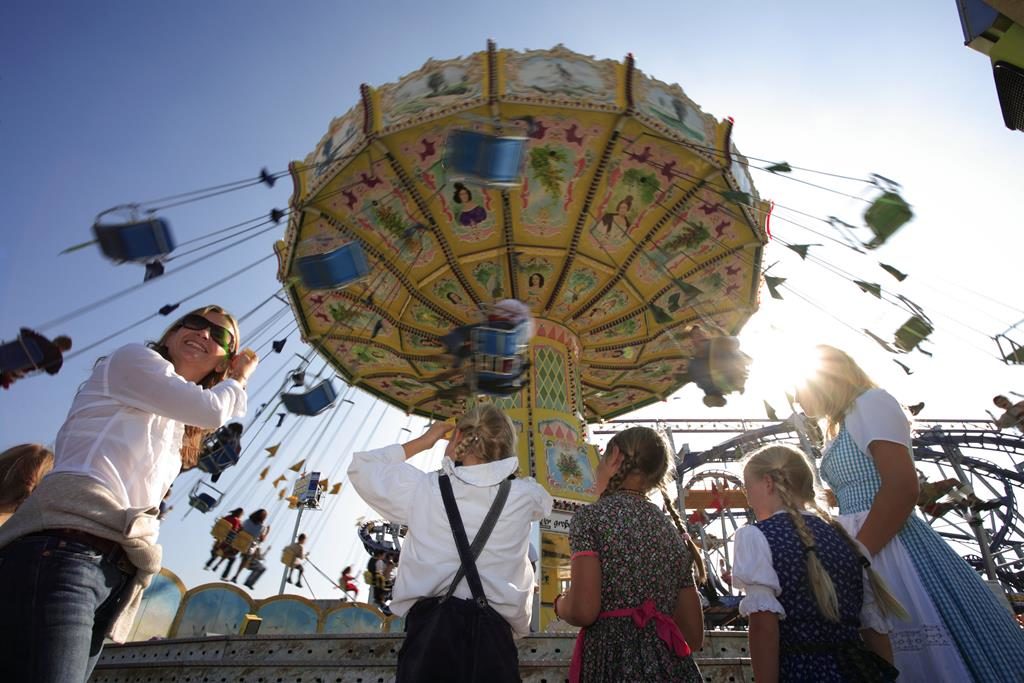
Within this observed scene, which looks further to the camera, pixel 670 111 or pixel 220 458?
pixel 670 111

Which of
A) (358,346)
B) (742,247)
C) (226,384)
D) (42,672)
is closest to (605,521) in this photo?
(226,384)

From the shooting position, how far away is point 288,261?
9.26 m

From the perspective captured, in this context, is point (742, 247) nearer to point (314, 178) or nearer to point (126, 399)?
point (314, 178)

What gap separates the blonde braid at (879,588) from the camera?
6.61 ft

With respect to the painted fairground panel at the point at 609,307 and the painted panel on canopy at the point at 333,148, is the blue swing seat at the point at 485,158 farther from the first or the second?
the painted fairground panel at the point at 609,307

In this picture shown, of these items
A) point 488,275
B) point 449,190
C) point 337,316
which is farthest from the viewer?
point 337,316

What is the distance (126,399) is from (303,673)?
106 inches

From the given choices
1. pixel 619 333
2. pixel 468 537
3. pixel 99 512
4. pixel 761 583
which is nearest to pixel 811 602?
pixel 761 583

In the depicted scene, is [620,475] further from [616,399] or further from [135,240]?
[616,399]

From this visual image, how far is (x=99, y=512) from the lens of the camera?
1.64 meters

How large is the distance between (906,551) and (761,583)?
0.64 meters

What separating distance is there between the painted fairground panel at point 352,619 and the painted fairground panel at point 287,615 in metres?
0.18

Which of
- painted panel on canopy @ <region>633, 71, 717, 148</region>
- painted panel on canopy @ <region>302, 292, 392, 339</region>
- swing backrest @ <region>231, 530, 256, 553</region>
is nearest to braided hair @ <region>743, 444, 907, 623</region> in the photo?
painted panel on canopy @ <region>633, 71, 717, 148</region>

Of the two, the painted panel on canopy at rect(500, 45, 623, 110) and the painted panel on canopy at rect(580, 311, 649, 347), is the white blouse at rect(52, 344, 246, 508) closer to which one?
the painted panel on canopy at rect(500, 45, 623, 110)
